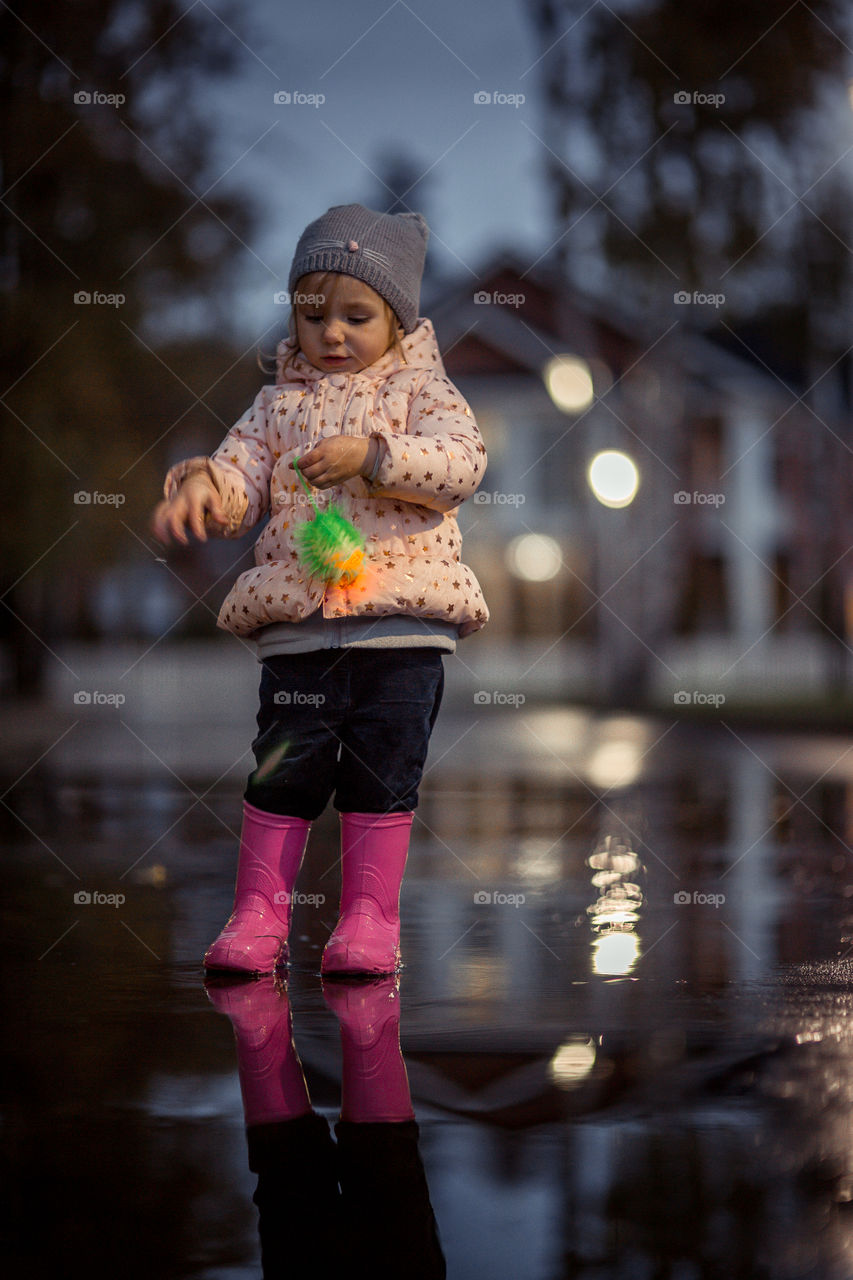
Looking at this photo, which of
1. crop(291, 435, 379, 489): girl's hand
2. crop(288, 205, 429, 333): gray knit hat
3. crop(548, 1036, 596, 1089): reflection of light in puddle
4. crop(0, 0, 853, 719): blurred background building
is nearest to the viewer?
crop(548, 1036, 596, 1089): reflection of light in puddle

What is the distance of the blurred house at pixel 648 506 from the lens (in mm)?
20766

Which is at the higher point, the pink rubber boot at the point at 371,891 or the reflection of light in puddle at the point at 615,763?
the reflection of light in puddle at the point at 615,763

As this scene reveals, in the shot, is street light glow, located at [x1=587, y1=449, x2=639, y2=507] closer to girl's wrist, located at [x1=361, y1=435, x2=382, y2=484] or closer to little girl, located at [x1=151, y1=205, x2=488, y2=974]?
little girl, located at [x1=151, y1=205, x2=488, y2=974]

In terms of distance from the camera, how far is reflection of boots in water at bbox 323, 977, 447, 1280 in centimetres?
189

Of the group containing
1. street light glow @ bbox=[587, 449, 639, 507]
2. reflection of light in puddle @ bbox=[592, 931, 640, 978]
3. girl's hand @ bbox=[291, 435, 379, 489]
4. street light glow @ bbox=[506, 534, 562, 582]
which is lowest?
reflection of light in puddle @ bbox=[592, 931, 640, 978]

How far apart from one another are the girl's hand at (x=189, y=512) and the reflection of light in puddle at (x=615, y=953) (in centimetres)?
124

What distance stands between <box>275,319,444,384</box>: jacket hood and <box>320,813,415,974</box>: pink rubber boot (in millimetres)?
971

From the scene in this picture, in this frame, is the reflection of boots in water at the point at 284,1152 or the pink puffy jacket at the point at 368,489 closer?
the reflection of boots in water at the point at 284,1152

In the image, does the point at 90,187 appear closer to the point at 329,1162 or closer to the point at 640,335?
the point at 640,335

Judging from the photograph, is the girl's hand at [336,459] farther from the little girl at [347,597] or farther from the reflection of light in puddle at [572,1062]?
the reflection of light in puddle at [572,1062]

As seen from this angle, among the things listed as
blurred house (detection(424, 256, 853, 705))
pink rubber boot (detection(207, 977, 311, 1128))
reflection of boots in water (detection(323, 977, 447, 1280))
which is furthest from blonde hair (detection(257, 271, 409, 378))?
blurred house (detection(424, 256, 853, 705))

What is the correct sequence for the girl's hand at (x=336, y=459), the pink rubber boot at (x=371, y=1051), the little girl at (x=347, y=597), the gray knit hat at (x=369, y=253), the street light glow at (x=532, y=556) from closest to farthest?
the pink rubber boot at (x=371, y=1051) → the girl's hand at (x=336, y=459) → the little girl at (x=347, y=597) → the gray knit hat at (x=369, y=253) → the street light glow at (x=532, y=556)

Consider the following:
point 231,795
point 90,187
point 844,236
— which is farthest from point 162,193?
point 231,795

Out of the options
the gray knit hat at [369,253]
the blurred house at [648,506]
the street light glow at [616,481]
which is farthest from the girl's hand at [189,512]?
the street light glow at [616,481]
